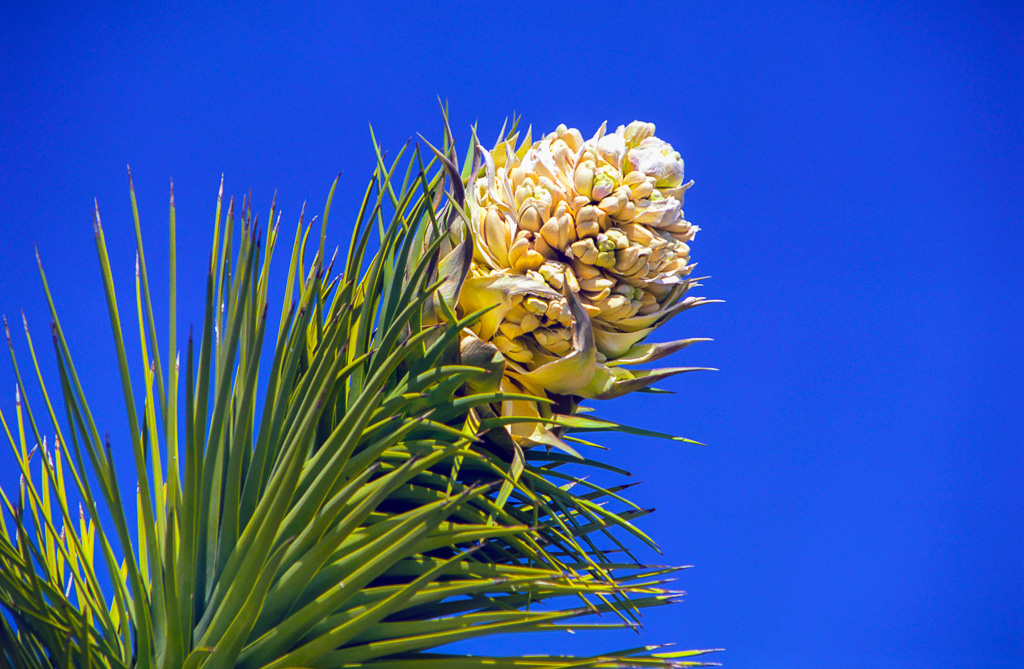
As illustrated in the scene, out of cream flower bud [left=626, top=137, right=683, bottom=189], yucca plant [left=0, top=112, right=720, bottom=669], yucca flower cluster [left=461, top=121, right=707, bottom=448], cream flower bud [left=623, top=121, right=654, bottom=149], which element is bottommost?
yucca plant [left=0, top=112, right=720, bottom=669]

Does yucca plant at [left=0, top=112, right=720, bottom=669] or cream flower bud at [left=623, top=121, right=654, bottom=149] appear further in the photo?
cream flower bud at [left=623, top=121, right=654, bottom=149]

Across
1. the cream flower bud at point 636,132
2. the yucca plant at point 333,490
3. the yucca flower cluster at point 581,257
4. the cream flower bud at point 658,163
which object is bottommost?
the yucca plant at point 333,490

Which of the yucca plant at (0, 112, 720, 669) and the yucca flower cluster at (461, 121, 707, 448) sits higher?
the yucca flower cluster at (461, 121, 707, 448)

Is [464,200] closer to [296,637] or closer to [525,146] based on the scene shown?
[525,146]

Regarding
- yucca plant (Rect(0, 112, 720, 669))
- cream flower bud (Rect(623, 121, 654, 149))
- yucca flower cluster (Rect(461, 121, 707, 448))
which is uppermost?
cream flower bud (Rect(623, 121, 654, 149))

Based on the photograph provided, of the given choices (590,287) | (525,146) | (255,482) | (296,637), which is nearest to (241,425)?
(255,482)

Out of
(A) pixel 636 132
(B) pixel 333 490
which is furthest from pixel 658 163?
→ (B) pixel 333 490

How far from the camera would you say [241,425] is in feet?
2.44

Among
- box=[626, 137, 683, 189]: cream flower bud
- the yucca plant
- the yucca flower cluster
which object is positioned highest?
box=[626, 137, 683, 189]: cream flower bud

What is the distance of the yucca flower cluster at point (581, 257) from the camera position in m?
0.89

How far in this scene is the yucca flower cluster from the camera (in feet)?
2.93

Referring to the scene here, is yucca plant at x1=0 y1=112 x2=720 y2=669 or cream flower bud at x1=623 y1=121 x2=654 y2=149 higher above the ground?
cream flower bud at x1=623 y1=121 x2=654 y2=149

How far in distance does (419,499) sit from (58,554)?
0.46 meters

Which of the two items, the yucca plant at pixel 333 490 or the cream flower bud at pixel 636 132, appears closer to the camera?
the yucca plant at pixel 333 490
